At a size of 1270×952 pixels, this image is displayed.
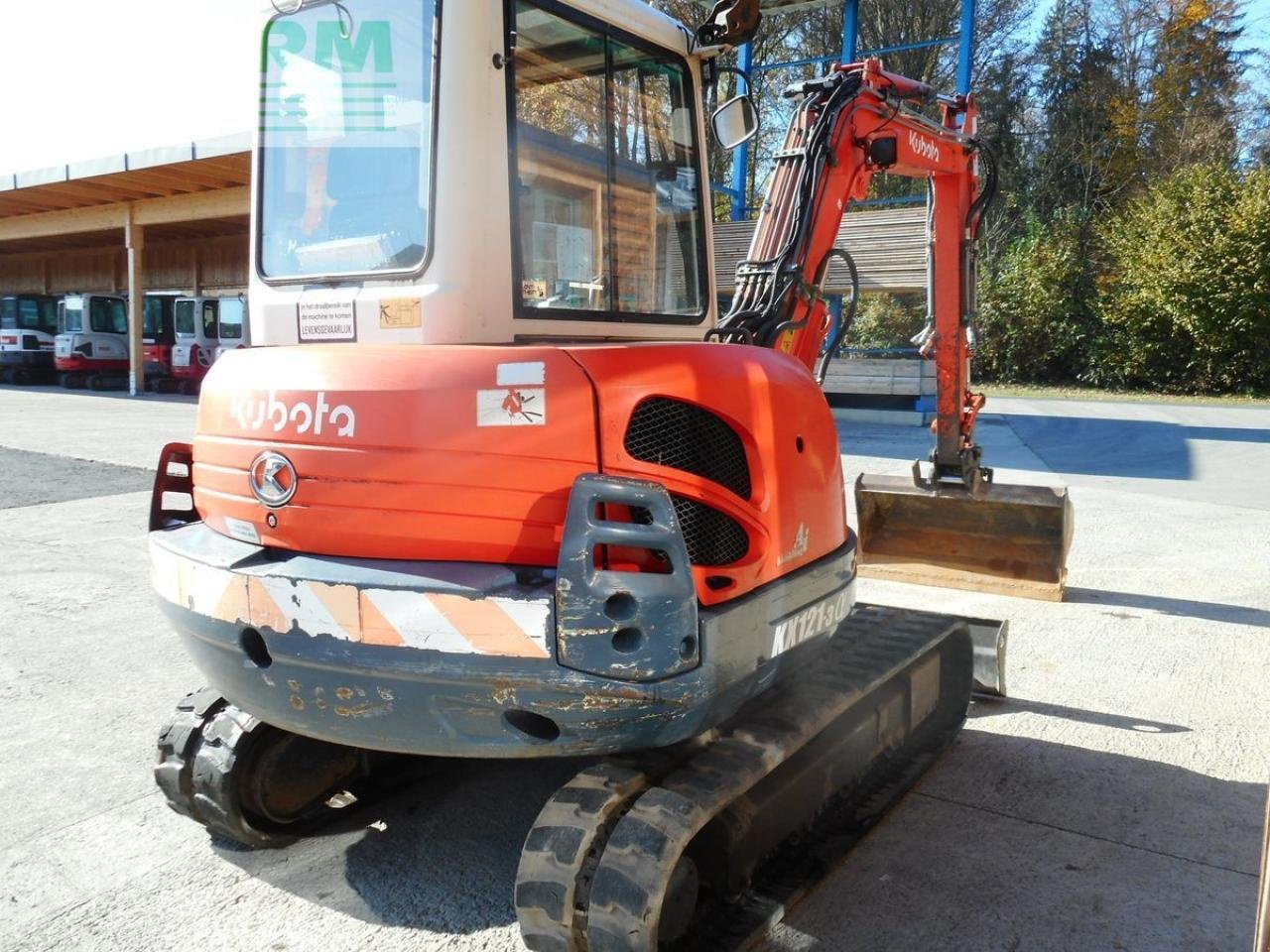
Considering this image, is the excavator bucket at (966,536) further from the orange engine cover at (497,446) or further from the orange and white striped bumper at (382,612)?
the orange and white striped bumper at (382,612)

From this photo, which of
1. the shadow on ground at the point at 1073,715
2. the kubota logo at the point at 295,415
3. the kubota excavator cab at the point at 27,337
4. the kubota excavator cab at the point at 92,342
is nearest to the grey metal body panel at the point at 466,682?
the kubota logo at the point at 295,415

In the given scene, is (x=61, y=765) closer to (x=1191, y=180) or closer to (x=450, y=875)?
(x=450, y=875)

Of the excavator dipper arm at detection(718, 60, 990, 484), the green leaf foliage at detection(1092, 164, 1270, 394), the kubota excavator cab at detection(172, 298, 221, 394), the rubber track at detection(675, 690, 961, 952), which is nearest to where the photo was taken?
the rubber track at detection(675, 690, 961, 952)

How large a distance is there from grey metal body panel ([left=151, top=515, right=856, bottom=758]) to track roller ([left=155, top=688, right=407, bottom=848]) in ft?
1.65

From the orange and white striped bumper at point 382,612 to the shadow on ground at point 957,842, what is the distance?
1071mm

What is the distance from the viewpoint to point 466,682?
8.41 ft

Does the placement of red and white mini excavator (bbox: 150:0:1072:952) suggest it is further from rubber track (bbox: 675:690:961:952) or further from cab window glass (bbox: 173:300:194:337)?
cab window glass (bbox: 173:300:194:337)

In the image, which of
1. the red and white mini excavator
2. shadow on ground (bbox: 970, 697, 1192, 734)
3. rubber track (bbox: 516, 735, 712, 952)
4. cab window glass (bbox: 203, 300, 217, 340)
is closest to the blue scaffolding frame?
shadow on ground (bbox: 970, 697, 1192, 734)

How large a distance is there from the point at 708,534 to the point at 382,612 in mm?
870

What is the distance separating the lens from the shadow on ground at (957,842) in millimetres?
3189

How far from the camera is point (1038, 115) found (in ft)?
122

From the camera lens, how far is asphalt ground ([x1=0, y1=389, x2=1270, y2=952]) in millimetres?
3115

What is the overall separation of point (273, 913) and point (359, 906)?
25 cm

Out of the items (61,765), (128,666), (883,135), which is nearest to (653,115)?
(883,135)
